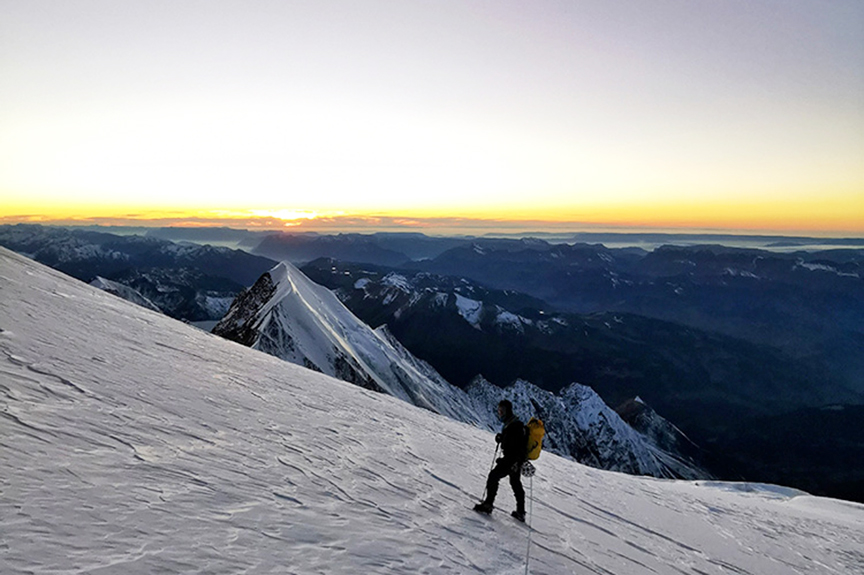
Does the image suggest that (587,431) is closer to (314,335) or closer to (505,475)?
(314,335)

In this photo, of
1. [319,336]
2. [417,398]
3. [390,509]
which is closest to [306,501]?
[390,509]

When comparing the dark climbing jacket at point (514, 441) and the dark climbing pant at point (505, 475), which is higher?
the dark climbing jacket at point (514, 441)

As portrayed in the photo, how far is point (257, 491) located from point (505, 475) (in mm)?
4639

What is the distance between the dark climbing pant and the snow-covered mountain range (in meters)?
64.2

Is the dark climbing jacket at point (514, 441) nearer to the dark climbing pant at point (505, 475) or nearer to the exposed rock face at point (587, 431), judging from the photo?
the dark climbing pant at point (505, 475)

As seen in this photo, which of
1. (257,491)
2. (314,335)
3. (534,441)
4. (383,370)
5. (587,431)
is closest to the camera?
(257,491)

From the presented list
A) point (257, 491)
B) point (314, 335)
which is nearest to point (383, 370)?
point (314, 335)

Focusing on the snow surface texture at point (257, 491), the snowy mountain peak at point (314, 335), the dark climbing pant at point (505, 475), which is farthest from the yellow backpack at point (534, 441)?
the snowy mountain peak at point (314, 335)

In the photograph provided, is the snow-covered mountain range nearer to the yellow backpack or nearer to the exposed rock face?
the exposed rock face

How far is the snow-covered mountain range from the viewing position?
7638cm

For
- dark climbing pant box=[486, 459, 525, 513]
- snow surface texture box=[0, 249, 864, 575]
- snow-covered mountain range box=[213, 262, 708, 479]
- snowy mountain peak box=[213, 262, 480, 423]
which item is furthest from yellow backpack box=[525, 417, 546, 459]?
snow-covered mountain range box=[213, 262, 708, 479]

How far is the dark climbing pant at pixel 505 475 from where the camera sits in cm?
936

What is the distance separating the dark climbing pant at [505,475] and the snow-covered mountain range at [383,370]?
64237 mm

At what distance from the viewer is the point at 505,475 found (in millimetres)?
9328
